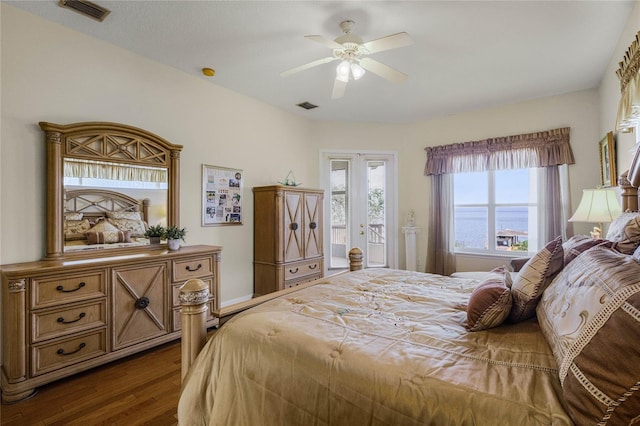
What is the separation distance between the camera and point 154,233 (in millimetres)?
2908

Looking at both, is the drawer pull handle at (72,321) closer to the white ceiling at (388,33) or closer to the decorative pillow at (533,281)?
the white ceiling at (388,33)

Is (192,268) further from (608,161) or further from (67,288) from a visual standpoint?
(608,161)

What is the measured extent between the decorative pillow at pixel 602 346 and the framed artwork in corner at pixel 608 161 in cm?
265

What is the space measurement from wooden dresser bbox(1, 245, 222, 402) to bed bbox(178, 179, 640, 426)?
51.0 inches

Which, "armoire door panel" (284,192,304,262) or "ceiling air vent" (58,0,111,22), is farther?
"armoire door panel" (284,192,304,262)

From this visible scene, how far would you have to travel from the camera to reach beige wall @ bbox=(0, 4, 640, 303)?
7.30ft

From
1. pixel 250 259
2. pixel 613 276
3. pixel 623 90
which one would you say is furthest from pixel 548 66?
pixel 250 259

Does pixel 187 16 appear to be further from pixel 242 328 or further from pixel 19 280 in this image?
pixel 242 328

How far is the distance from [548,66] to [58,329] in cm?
485

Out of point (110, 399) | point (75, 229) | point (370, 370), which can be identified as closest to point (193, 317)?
point (370, 370)

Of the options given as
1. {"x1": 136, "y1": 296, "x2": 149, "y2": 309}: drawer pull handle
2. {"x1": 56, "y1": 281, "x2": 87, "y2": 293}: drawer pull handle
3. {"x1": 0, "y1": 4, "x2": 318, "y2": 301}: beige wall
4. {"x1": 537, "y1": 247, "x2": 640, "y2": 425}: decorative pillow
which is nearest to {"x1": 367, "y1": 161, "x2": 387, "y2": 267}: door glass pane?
{"x1": 0, "y1": 4, "x2": 318, "y2": 301}: beige wall

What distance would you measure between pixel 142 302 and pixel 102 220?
33.5 inches

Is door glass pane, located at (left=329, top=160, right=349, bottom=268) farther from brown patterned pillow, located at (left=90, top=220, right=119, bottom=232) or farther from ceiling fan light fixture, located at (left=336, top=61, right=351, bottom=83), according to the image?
brown patterned pillow, located at (left=90, top=220, right=119, bottom=232)

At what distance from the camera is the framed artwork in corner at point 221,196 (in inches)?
137
